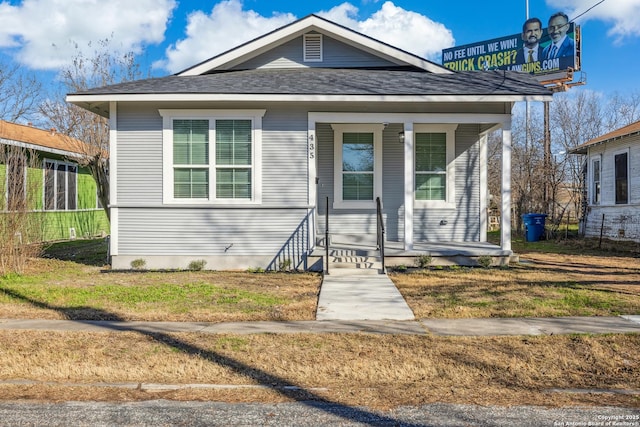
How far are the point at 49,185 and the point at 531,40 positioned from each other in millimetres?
28603

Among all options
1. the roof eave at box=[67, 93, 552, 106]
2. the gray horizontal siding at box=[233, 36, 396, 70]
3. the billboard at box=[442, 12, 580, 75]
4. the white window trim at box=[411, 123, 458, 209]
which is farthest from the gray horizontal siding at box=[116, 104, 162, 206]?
the billboard at box=[442, 12, 580, 75]

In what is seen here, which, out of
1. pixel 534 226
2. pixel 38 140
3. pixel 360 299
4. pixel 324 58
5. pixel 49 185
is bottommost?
pixel 360 299

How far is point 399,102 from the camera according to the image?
11805 mm

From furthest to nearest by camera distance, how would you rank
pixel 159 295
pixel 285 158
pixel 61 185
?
pixel 61 185
pixel 285 158
pixel 159 295

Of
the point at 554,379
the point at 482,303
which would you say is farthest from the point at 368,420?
the point at 482,303

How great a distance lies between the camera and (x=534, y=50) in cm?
3388

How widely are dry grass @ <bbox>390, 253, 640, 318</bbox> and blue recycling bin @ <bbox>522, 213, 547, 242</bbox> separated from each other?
727 cm

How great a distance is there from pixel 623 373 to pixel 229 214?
8285mm

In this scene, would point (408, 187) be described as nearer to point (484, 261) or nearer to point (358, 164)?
point (358, 164)

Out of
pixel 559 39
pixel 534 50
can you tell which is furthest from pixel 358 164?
pixel 534 50

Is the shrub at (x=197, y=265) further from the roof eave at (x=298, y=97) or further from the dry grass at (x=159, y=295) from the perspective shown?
the roof eave at (x=298, y=97)

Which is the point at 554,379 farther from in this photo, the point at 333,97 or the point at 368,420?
the point at 333,97

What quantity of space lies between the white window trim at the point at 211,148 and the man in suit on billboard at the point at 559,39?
2671 cm

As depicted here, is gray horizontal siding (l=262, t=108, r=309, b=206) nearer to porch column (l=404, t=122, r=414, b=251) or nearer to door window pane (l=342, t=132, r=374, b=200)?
door window pane (l=342, t=132, r=374, b=200)
